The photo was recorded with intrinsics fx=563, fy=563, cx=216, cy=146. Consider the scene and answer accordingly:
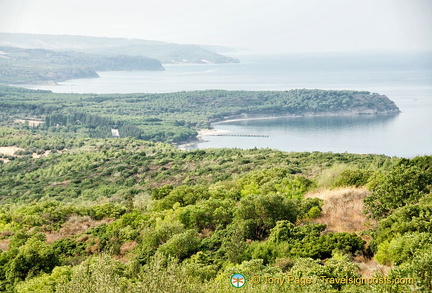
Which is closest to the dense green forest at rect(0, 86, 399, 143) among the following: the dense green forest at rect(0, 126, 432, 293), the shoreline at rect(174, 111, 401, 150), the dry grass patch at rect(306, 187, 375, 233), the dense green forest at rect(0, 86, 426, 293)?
Answer: the shoreline at rect(174, 111, 401, 150)

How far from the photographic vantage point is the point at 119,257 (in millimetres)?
15469

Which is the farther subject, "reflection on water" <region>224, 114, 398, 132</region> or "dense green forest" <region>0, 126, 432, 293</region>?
"reflection on water" <region>224, 114, 398, 132</region>

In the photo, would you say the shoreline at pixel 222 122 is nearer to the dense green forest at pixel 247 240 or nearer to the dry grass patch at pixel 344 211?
the dense green forest at pixel 247 240

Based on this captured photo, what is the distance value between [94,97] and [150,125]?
132 feet

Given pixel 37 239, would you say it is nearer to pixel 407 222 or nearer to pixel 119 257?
pixel 119 257

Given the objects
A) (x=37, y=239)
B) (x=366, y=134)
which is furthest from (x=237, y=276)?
(x=366, y=134)

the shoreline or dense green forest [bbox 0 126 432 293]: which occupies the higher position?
dense green forest [bbox 0 126 432 293]

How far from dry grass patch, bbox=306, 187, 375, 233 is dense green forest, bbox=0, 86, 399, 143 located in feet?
218

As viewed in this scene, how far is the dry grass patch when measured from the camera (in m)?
13.5

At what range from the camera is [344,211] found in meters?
14.9

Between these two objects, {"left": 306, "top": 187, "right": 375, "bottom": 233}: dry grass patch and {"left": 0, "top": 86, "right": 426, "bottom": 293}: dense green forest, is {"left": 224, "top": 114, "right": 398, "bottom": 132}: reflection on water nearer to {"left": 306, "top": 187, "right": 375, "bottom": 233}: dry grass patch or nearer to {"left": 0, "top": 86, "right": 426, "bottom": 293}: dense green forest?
{"left": 0, "top": 86, "right": 426, "bottom": 293}: dense green forest

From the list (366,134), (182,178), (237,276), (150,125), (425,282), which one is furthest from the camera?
(150,125)

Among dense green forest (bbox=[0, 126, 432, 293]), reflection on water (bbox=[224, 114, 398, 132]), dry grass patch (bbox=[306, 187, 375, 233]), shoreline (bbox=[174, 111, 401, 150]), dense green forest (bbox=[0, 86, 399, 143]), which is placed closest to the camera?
dense green forest (bbox=[0, 126, 432, 293])

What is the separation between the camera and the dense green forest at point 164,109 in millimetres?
92938
